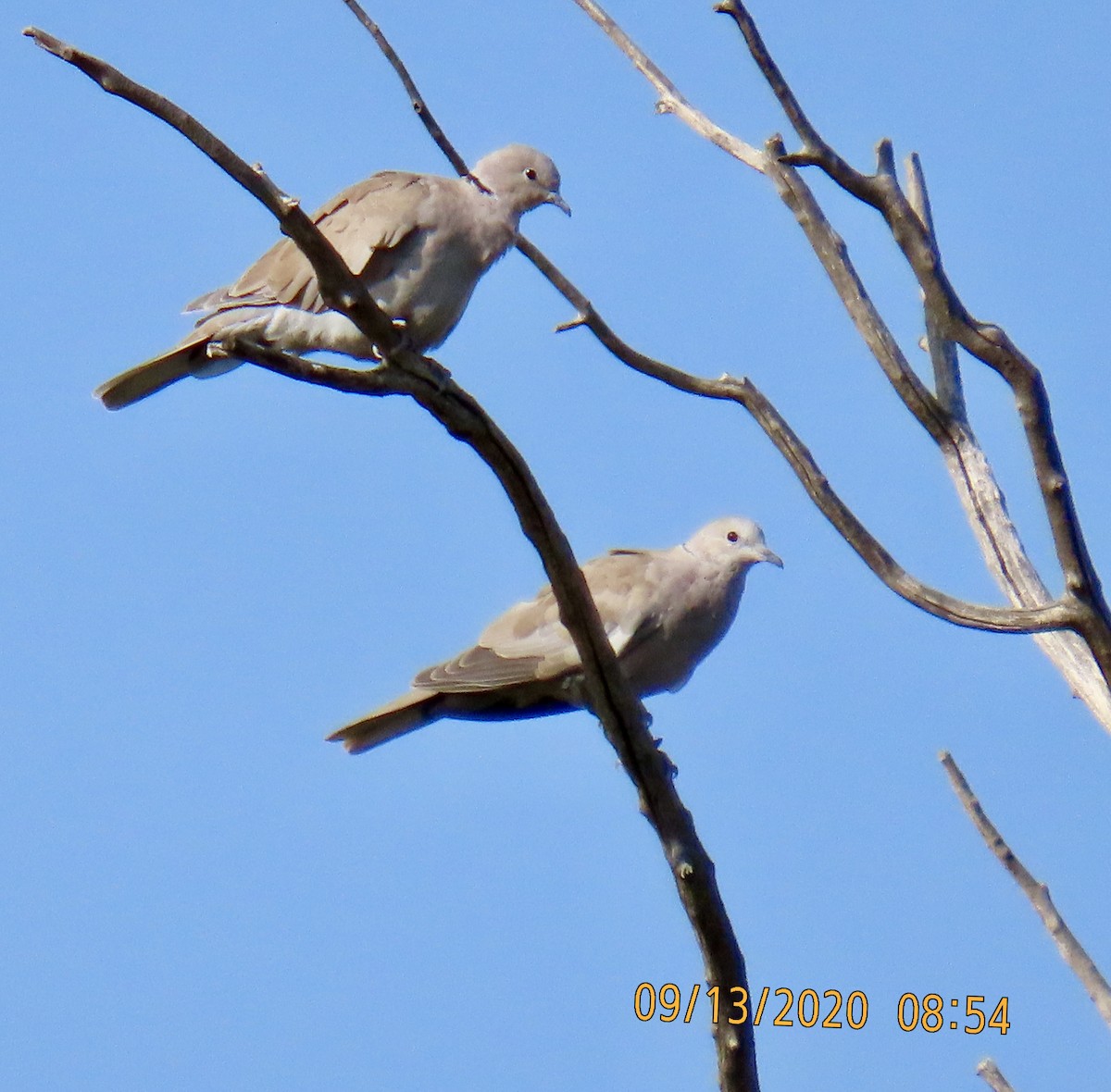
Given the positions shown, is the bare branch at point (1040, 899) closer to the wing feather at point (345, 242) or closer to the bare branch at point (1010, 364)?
the bare branch at point (1010, 364)

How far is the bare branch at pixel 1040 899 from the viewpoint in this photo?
3828 mm

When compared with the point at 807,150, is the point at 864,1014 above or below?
below

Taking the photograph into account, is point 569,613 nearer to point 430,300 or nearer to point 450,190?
point 430,300

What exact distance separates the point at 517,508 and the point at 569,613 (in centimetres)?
31

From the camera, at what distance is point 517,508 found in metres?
3.86

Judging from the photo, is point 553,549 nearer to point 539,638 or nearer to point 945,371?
point 945,371

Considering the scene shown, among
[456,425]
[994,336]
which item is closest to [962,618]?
[994,336]

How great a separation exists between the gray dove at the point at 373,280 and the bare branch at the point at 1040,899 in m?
2.74

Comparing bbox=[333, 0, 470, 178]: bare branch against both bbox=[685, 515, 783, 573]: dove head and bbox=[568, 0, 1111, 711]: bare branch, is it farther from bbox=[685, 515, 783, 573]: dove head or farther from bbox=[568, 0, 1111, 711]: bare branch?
bbox=[685, 515, 783, 573]: dove head

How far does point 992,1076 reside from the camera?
3.83 metres

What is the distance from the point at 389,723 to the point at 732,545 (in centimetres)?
162

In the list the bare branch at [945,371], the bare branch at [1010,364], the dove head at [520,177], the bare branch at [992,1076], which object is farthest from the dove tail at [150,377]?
the bare branch at [992,1076]

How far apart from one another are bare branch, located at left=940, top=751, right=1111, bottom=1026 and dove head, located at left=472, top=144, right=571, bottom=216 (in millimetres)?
3329

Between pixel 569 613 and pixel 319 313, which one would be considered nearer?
pixel 569 613
